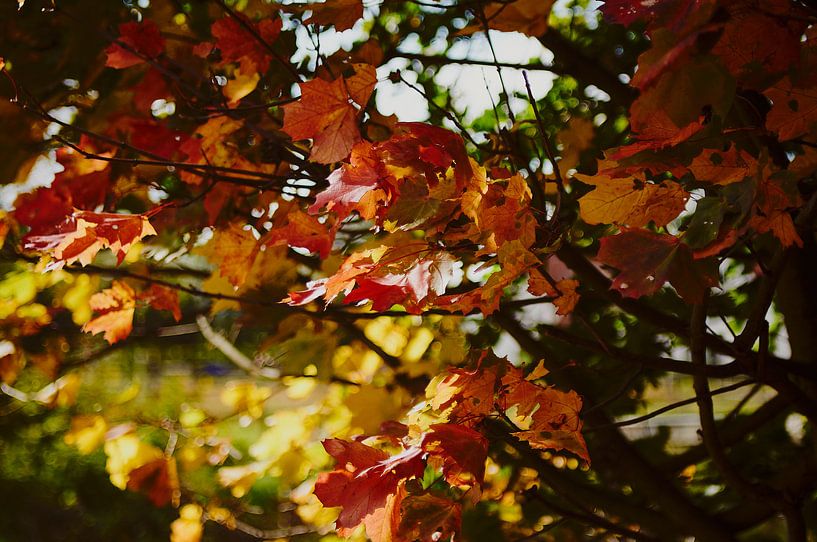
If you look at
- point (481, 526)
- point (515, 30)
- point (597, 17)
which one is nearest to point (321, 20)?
point (515, 30)

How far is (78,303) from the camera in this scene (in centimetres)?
179

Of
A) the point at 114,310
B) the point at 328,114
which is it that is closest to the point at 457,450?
the point at 328,114

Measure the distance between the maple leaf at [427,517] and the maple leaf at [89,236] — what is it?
530 millimetres

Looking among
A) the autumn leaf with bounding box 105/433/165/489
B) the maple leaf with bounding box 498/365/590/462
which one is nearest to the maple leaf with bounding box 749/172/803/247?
the maple leaf with bounding box 498/365/590/462

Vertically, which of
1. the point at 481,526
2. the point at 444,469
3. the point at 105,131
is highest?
the point at 105,131

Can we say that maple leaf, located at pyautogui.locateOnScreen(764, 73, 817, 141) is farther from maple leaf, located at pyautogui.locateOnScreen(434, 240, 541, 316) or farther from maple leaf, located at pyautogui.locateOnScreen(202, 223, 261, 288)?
maple leaf, located at pyautogui.locateOnScreen(202, 223, 261, 288)

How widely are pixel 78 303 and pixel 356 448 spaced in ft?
4.08

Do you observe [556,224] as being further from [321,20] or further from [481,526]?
[481,526]

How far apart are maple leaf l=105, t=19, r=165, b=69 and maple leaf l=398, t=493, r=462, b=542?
77 cm

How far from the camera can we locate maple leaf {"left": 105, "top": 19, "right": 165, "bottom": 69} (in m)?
1.12

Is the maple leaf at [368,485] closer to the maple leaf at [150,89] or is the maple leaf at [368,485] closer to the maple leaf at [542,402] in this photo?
the maple leaf at [542,402]

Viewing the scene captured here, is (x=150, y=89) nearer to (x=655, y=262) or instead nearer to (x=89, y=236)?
(x=89, y=236)

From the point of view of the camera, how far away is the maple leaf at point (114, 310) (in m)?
1.40

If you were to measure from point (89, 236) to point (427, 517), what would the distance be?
0.60 m
